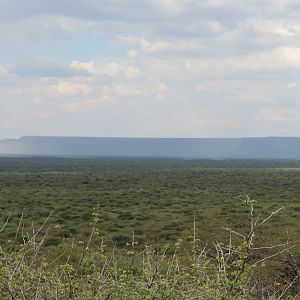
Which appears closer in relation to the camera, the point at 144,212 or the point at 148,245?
the point at 148,245

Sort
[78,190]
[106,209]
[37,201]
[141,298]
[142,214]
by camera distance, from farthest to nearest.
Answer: [78,190], [37,201], [106,209], [142,214], [141,298]

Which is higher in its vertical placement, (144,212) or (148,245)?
(148,245)

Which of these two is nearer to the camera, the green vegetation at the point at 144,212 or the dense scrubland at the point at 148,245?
the dense scrubland at the point at 148,245

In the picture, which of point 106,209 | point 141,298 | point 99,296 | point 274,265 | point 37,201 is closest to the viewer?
point 141,298

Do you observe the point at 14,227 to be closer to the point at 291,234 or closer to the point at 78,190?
the point at 291,234

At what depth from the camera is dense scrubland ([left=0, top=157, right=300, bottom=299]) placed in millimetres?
4867

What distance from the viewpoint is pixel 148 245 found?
16.6 metres

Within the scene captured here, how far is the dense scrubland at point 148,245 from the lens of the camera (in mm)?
4867

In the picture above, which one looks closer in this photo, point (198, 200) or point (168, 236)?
point (168, 236)

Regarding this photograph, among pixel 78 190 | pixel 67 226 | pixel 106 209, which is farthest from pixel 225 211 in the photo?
pixel 78 190

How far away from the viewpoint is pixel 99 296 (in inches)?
192

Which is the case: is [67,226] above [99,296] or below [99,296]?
below

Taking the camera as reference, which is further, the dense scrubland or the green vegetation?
the green vegetation

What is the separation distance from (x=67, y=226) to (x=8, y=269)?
55.0ft
